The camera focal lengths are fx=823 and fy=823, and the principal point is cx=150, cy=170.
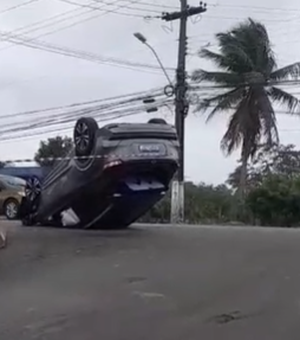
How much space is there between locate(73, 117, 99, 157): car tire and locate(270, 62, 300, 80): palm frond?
2190 centimetres

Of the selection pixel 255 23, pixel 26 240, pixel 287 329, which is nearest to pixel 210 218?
pixel 255 23

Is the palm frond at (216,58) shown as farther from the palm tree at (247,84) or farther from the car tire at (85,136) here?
the car tire at (85,136)

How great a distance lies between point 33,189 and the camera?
17.0 m

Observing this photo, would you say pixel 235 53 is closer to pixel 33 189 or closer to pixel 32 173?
pixel 32 173

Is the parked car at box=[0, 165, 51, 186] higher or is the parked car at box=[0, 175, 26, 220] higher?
the parked car at box=[0, 165, 51, 186]

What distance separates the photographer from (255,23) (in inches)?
1463

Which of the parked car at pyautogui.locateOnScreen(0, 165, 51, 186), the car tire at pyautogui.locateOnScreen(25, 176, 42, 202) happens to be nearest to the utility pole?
the parked car at pyautogui.locateOnScreen(0, 165, 51, 186)

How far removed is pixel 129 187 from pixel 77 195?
1.13 meters

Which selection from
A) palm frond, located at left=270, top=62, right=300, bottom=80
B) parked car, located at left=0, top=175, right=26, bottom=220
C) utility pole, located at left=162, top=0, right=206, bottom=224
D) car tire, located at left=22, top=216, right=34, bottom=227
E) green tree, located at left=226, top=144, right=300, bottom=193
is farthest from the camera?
green tree, located at left=226, top=144, right=300, bottom=193

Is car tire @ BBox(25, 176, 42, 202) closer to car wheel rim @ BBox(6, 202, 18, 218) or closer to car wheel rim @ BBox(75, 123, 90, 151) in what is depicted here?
car wheel rim @ BBox(75, 123, 90, 151)

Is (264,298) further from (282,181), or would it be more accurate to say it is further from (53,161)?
(282,181)

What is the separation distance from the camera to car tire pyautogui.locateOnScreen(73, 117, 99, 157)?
1495 centimetres

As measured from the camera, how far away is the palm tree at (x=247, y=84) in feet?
119

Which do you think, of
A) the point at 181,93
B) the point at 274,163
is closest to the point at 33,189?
the point at 181,93
